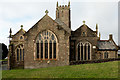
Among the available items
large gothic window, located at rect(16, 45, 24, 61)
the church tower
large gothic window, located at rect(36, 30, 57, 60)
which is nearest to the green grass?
large gothic window, located at rect(36, 30, 57, 60)

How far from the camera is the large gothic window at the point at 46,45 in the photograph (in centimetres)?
2536

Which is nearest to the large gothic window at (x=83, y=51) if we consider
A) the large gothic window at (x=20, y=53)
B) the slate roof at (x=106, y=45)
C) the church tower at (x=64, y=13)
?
the slate roof at (x=106, y=45)

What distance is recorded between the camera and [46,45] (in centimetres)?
2558

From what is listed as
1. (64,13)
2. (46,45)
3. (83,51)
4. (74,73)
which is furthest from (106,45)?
(74,73)

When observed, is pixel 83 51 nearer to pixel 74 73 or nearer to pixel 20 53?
pixel 74 73

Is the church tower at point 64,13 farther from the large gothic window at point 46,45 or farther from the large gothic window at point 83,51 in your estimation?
the large gothic window at point 46,45

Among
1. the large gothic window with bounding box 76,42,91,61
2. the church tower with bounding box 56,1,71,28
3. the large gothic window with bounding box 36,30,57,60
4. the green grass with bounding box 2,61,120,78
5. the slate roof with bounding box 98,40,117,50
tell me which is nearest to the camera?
the green grass with bounding box 2,61,120,78

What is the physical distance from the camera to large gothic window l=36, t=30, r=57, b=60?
83.2 feet

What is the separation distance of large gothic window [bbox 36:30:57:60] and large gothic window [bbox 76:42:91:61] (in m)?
7.07

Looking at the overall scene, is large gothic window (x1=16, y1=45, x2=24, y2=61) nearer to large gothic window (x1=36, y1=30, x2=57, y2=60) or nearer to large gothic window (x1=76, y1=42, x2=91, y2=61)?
large gothic window (x1=36, y1=30, x2=57, y2=60)

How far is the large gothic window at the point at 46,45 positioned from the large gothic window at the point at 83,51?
7.07 metres

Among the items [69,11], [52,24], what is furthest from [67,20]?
[52,24]

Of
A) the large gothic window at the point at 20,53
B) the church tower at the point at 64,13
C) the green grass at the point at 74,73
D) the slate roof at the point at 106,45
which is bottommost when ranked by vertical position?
the green grass at the point at 74,73

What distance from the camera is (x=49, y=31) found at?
25531mm
